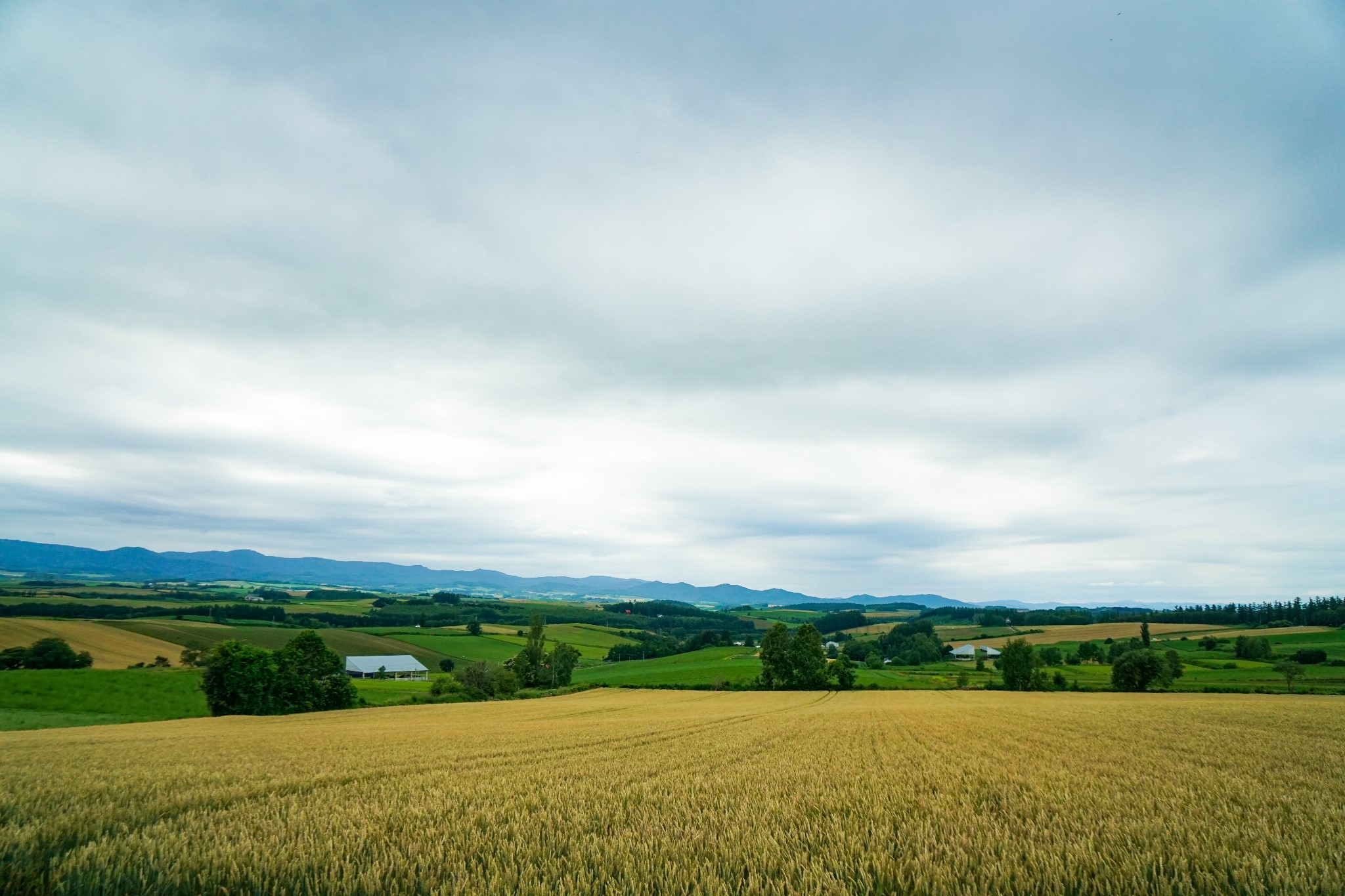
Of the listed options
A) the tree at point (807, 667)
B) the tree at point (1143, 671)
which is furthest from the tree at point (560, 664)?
the tree at point (1143, 671)

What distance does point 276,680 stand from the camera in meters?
50.7

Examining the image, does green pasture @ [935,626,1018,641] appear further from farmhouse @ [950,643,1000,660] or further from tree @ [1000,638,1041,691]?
tree @ [1000,638,1041,691]

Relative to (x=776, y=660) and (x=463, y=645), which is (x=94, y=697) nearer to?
(x=776, y=660)

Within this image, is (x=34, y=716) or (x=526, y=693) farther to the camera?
(x=526, y=693)

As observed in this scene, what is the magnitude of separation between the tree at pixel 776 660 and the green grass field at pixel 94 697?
177 feet

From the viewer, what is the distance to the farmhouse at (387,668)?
300 ft

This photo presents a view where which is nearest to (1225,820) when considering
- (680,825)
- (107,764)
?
(680,825)

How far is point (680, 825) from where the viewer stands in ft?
20.3

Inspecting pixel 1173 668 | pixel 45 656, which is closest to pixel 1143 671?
pixel 1173 668

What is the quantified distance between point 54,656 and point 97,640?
13.1 meters

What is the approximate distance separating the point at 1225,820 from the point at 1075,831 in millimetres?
2132

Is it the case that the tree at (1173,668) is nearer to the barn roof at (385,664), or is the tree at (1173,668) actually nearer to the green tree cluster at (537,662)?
the green tree cluster at (537,662)

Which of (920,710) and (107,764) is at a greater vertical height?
(107,764)

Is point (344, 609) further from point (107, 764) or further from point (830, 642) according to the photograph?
point (107, 764)
